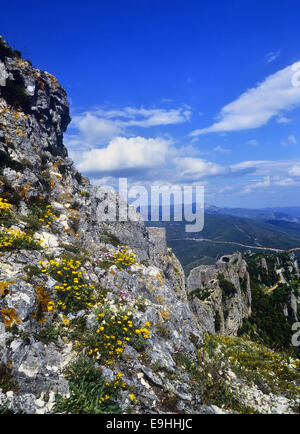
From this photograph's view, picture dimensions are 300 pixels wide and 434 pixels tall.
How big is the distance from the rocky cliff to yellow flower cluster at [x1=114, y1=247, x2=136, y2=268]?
4.0 inches

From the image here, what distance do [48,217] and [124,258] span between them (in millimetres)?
4881

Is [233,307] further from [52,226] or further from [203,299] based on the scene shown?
[52,226]

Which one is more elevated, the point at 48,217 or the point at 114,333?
the point at 48,217

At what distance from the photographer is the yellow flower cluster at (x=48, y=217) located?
40.9 feet

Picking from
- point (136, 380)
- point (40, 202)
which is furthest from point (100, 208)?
point (136, 380)

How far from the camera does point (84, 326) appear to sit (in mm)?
8148

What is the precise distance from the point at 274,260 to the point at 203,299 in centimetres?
7326

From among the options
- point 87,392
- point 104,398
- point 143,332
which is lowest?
point 104,398

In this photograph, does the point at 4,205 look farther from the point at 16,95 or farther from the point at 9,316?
the point at 16,95

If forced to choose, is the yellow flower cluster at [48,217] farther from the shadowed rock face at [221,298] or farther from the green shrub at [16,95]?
the shadowed rock face at [221,298]

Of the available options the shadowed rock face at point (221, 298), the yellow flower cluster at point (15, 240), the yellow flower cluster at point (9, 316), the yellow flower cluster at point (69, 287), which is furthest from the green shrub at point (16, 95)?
the shadowed rock face at point (221, 298)

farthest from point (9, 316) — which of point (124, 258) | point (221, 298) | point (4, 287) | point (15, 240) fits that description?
point (221, 298)

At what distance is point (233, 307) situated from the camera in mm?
43875

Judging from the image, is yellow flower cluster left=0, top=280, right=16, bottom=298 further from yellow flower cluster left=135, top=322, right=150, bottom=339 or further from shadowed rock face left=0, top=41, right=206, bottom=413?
yellow flower cluster left=135, top=322, right=150, bottom=339
